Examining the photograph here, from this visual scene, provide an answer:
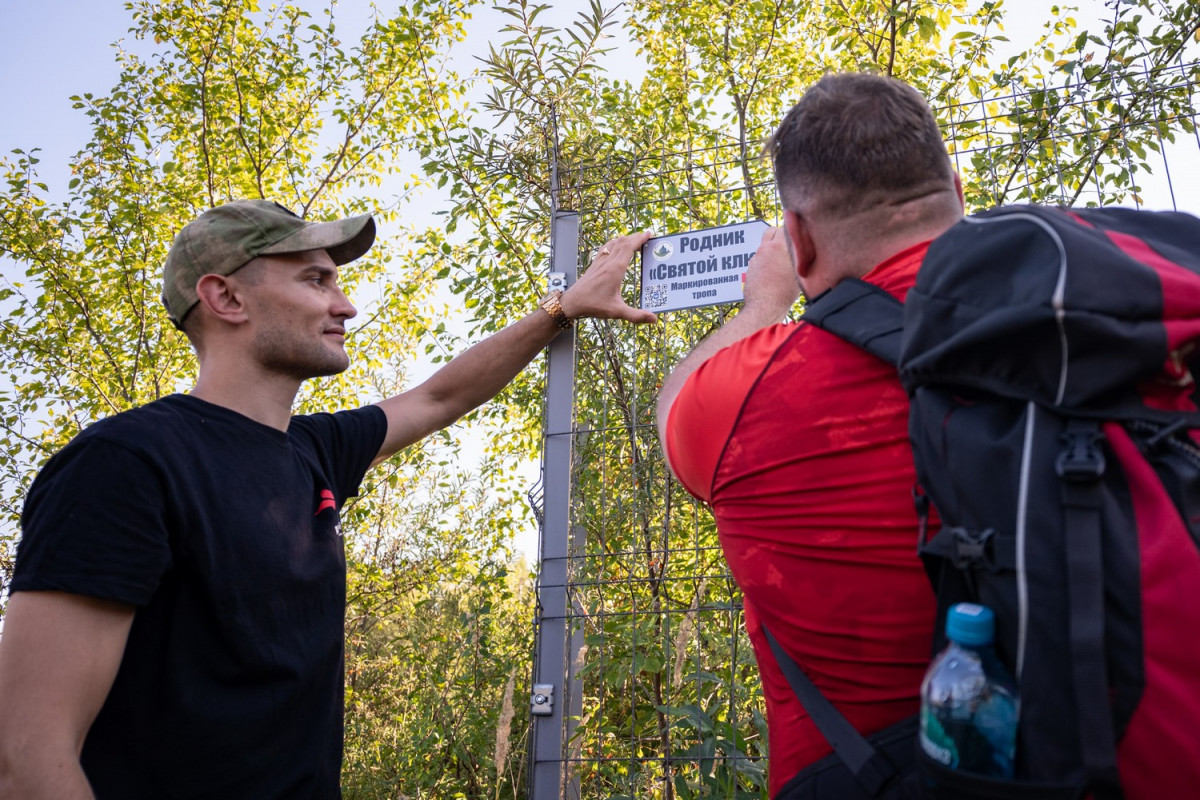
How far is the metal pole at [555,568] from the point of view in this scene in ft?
9.00

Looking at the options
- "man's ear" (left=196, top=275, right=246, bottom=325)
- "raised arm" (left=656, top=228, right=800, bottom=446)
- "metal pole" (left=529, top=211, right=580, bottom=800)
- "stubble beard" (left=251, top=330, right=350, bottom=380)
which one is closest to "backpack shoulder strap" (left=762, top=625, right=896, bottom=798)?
"raised arm" (left=656, top=228, right=800, bottom=446)

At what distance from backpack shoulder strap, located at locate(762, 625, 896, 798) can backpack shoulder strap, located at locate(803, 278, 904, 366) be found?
0.48 meters

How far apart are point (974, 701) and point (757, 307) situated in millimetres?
996

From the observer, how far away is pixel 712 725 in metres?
2.60

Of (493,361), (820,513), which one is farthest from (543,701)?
(820,513)

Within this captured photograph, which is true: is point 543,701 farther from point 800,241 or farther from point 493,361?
point 800,241

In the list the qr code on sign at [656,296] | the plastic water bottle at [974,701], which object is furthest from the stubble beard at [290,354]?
the plastic water bottle at [974,701]

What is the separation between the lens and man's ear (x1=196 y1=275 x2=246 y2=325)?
250cm

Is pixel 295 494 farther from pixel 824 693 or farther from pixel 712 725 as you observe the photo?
pixel 824 693

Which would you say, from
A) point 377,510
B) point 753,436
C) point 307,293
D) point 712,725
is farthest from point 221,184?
point 753,436

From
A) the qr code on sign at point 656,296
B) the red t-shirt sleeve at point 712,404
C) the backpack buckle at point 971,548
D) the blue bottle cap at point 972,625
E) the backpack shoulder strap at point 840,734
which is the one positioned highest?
the qr code on sign at point 656,296

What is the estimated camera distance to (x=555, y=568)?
2.86m

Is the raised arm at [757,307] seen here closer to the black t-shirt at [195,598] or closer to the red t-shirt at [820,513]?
the red t-shirt at [820,513]

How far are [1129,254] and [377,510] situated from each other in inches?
330
